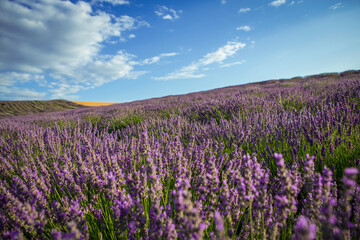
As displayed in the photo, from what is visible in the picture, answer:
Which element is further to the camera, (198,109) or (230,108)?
(198,109)

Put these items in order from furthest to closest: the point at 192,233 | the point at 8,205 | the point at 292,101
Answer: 1. the point at 292,101
2. the point at 8,205
3. the point at 192,233

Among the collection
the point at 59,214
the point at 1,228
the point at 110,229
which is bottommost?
the point at 110,229

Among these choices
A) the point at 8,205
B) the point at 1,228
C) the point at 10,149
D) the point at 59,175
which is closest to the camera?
the point at 8,205

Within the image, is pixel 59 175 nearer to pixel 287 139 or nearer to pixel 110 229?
pixel 110 229

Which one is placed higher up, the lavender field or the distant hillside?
the distant hillside

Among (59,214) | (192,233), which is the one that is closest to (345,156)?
(192,233)

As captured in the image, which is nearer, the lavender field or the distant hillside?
the lavender field

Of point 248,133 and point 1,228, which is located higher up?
point 248,133

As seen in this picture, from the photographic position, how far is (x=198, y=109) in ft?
16.4

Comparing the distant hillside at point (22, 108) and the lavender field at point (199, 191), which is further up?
the distant hillside at point (22, 108)

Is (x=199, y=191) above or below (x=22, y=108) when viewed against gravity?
below

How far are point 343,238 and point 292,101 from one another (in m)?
4.56

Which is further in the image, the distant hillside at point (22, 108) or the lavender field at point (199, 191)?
the distant hillside at point (22, 108)

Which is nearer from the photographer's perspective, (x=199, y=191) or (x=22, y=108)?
(x=199, y=191)
